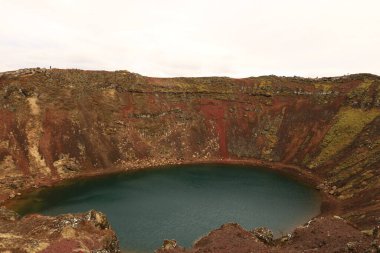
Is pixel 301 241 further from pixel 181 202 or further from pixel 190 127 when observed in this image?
pixel 190 127

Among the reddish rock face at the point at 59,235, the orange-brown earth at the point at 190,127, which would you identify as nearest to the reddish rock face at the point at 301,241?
the reddish rock face at the point at 59,235

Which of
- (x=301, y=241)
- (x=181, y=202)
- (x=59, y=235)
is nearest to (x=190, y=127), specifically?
(x=181, y=202)

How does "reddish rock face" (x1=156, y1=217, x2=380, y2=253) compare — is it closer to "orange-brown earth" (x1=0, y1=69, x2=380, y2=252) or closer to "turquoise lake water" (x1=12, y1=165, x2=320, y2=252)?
"turquoise lake water" (x1=12, y1=165, x2=320, y2=252)

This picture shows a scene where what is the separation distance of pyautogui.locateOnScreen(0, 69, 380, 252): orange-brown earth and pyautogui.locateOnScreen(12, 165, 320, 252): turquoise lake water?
5773 millimetres

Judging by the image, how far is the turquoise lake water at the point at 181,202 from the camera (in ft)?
195

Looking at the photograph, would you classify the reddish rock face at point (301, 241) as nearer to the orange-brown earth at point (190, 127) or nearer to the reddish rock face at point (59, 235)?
the reddish rock face at point (59, 235)

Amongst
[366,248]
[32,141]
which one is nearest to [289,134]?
[32,141]

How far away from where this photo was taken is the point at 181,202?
72.4m

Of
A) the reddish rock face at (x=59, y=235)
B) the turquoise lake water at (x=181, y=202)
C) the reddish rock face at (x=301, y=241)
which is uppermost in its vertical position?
the reddish rock face at (x=301, y=241)

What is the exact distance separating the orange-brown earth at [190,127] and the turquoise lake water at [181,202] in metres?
5.77

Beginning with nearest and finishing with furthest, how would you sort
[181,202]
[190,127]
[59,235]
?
1. [59,235]
2. [181,202]
3. [190,127]

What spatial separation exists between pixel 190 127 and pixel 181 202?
43.3 m

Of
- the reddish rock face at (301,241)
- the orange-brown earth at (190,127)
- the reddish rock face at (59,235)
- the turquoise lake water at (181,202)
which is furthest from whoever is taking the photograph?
the orange-brown earth at (190,127)

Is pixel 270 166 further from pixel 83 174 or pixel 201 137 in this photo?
pixel 83 174
